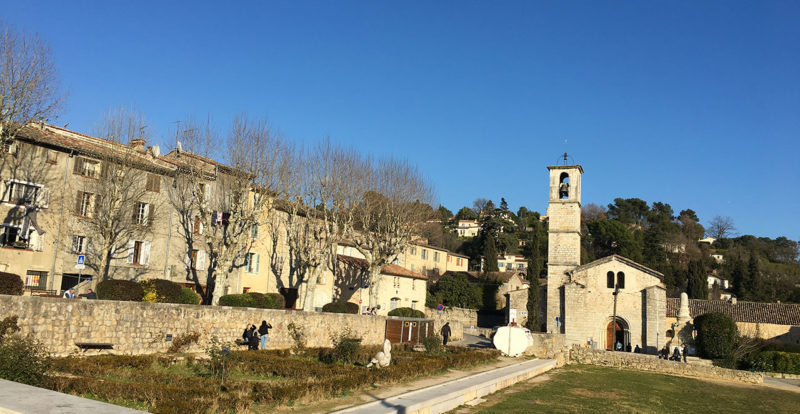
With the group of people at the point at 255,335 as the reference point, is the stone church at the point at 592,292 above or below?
above

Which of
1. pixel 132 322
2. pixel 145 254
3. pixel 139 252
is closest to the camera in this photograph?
pixel 132 322

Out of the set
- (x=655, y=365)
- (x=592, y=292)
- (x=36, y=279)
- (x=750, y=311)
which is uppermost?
(x=592, y=292)

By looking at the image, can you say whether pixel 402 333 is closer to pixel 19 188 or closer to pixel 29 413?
pixel 19 188

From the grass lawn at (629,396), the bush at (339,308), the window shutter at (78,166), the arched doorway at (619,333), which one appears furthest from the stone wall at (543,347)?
the window shutter at (78,166)

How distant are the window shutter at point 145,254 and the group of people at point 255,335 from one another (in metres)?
11.7

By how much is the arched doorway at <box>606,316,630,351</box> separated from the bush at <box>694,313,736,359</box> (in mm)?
9022

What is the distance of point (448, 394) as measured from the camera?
48.8 feet

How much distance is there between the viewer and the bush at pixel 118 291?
72.3 feet

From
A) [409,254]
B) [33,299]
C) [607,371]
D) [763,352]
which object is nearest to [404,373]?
[33,299]

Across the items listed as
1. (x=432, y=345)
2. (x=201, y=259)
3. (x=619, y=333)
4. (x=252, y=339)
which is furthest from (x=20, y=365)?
(x=619, y=333)

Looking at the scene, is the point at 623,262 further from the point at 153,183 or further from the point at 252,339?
the point at 153,183

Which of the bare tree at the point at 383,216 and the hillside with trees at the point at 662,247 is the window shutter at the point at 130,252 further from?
the hillside with trees at the point at 662,247

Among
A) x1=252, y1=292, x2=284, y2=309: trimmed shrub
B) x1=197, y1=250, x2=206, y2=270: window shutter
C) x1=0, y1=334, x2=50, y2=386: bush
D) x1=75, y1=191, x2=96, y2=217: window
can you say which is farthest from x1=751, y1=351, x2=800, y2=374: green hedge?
x1=75, y1=191, x2=96, y2=217: window

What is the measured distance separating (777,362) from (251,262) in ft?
118
